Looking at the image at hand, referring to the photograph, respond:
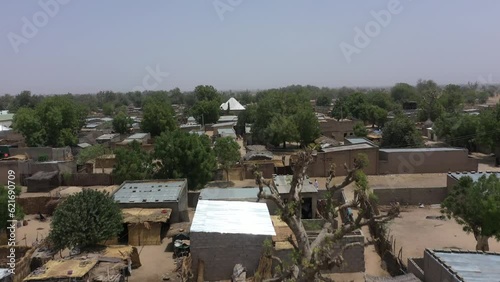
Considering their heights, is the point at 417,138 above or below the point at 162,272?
above

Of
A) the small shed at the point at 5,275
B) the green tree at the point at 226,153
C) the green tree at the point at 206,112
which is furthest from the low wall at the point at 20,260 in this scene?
the green tree at the point at 206,112

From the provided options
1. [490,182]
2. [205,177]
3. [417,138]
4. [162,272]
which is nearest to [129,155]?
[205,177]

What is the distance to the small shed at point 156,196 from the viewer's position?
59.9 feet

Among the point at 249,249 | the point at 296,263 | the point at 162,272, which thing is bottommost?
the point at 162,272

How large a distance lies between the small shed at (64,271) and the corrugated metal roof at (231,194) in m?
6.50

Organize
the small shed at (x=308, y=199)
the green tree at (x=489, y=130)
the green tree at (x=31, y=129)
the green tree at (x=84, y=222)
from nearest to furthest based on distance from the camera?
the green tree at (x=84, y=222) → the small shed at (x=308, y=199) → the green tree at (x=489, y=130) → the green tree at (x=31, y=129)

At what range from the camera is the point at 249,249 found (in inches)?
537

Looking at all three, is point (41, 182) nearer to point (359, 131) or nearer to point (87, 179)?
point (87, 179)

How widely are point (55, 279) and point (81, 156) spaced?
21.2 m

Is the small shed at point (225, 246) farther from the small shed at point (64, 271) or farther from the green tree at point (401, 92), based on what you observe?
the green tree at point (401, 92)

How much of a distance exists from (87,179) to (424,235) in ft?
65.3

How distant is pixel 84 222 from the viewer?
14.9 m

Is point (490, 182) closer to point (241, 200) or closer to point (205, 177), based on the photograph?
point (241, 200)

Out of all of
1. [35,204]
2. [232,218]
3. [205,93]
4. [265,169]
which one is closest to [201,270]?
[232,218]
